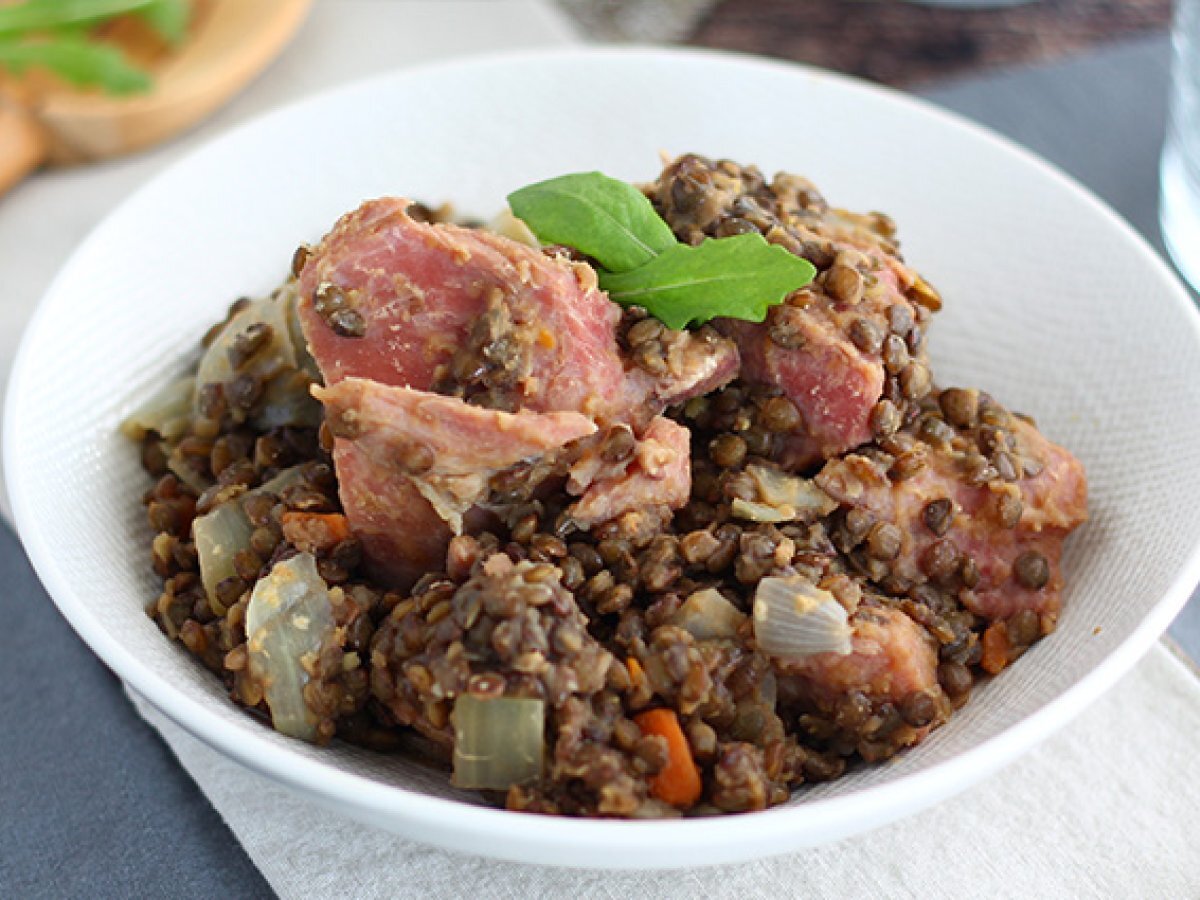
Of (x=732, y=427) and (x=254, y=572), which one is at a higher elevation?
(x=732, y=427)

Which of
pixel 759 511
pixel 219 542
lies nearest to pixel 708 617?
pixel 759 511

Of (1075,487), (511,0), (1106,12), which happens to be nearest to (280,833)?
(1075,487)

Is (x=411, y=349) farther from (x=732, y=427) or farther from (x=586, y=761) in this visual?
(x=586, y=761)

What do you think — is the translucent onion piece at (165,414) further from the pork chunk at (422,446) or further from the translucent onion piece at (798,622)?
the translucent onion piece at (798,622)

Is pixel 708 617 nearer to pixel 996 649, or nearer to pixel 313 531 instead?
pixel 996 649

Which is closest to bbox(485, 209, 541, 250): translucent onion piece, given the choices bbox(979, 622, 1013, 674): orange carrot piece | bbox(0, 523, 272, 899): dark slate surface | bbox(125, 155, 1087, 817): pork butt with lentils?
bbox(125, 155, 1087, 817): pork butt with lentils

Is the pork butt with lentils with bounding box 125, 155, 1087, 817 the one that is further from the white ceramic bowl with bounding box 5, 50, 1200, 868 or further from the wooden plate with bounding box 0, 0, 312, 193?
the wooden plate with bounding box 0, 0, 312, 193

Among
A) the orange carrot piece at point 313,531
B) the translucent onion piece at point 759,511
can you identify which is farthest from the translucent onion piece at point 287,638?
the translucent onion piece at point 759,511
